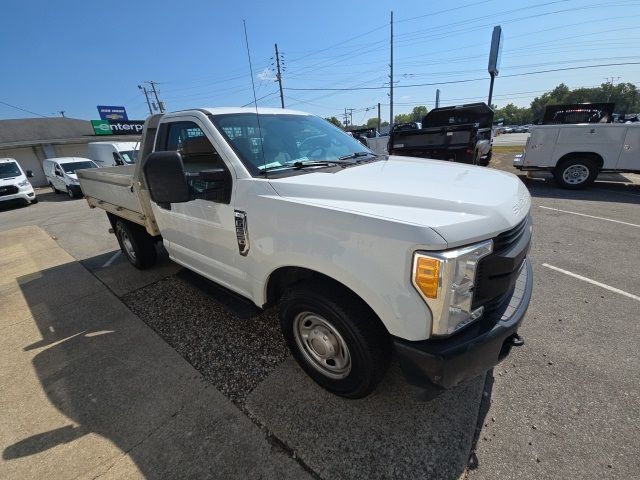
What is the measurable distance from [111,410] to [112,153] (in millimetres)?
17244

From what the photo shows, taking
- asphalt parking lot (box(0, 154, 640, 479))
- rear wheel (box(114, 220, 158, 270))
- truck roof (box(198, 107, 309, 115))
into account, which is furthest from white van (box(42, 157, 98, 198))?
truck roof (box(198, 107, 309, 115))

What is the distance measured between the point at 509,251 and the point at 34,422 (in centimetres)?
335

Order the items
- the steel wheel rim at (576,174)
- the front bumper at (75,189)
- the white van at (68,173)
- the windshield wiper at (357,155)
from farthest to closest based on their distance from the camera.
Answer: the white van at (68,173)
the front bumper at (75,189)
the steel wheel rim at (576,174)
the windshield wiper at (357,155)

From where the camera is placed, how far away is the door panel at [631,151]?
7.58 metres

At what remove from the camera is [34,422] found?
2203mm

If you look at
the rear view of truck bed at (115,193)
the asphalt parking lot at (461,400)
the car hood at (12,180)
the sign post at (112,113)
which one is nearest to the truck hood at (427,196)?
the asphalt parking lot at (461,400)

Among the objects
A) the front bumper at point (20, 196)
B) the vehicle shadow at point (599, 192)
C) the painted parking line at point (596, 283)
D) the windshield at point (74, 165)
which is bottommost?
the vehicle shadow at point (599, 192)

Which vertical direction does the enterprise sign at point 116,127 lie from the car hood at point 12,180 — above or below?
above

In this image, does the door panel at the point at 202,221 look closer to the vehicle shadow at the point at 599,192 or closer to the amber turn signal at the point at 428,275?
the amber turn signal at the point at 428,275

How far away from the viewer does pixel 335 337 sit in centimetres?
206

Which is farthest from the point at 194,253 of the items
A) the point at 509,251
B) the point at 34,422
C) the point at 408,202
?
the point at 509,251

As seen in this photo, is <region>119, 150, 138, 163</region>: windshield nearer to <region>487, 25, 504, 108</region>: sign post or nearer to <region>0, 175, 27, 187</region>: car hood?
<region>0, 175, 27, 187</region>: car hood

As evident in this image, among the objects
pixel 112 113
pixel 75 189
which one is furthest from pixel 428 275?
pixel 112 113

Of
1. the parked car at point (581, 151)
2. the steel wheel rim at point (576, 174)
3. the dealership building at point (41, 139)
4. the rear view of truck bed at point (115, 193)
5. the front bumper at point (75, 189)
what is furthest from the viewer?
the dealership building at point (41, 139)
